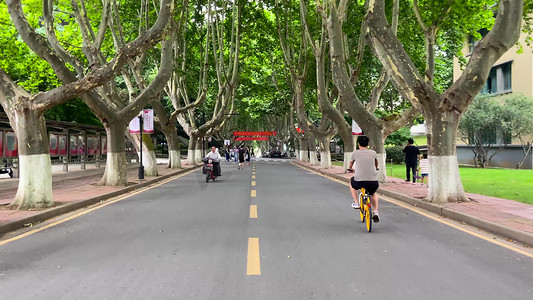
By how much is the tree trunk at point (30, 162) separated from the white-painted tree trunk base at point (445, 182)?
9.26 meters

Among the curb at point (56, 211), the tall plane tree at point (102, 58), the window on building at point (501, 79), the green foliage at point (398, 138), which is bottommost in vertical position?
the curb at point (56, 211)

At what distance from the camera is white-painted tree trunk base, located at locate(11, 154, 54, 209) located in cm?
988

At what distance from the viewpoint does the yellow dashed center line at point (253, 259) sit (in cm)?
510

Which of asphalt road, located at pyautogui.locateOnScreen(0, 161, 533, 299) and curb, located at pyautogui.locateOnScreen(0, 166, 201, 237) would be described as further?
curb, located at pyautogui.locateOnScreen(0, 166, 201, 237)

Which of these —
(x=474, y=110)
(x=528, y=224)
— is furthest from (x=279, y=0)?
(x=528, y=224)

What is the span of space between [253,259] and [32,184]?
672 centimetres

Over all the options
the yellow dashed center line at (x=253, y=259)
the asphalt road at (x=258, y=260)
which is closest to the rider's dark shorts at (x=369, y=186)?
the asphalt road at (x=258, y=260)

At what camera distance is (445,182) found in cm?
1097

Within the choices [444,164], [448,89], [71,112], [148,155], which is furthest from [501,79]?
[71,112]

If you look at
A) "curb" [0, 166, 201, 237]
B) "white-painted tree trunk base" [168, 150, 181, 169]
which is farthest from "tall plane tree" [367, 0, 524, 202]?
"white-painted tree trunk base" [168, 150, 181, 169]

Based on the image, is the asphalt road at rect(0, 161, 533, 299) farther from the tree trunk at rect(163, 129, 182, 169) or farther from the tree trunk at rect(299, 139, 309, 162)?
the tree trunk at rect(299, 139, 309, 162)

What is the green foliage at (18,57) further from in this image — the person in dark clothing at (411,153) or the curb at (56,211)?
the person in dark clothing at (411,153)

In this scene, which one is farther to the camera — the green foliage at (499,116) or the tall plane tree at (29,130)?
the green foliage at (499,116)

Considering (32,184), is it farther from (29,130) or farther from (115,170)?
(115,170)
